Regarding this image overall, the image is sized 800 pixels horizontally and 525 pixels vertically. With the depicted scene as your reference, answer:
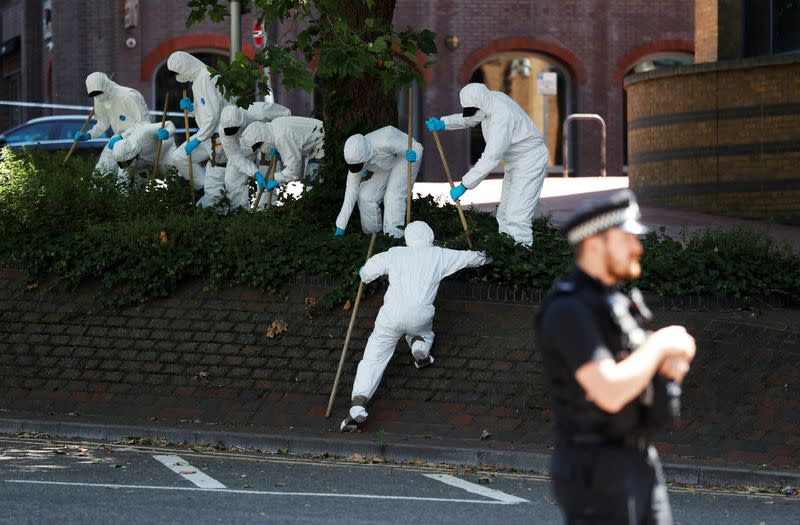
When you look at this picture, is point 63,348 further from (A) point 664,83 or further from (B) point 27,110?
(B) point 27,110

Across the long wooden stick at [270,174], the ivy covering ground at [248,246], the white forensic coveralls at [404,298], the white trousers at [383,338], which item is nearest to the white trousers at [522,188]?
the ivy covering ground at [248,246]

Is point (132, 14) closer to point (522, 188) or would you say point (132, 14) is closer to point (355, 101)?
point (355, 101)

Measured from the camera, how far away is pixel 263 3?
1423 centimetres

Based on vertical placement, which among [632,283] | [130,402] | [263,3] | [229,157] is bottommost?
[130,402]

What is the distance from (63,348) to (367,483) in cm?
510

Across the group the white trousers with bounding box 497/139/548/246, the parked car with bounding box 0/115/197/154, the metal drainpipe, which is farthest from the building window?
the parked car with bounding box 0/115/197/154

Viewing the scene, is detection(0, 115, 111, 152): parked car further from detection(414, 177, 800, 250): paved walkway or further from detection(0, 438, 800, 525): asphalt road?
A: detection(0, 438, 800, 525): asphalt road

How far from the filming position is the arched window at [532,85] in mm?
32875

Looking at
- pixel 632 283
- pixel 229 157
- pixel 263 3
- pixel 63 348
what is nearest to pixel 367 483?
pixel 632 283

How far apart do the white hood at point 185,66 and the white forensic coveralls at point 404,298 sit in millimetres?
5147

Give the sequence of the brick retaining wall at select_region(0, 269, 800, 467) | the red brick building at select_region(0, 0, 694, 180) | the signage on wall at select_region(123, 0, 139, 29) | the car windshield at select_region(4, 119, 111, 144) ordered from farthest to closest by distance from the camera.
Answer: the red brick building at select_region(0, 0, 694, 180) → the signage on wall at select_region(123, 0, 139, 29) → the car windshield at select_region(4, 119, 111, 144) → the brick retaining wall at select_region(0, 269, 800, 467)

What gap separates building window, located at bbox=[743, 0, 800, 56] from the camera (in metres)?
19.8

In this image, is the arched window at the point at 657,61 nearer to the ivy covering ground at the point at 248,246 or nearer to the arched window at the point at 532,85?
the arched window at the point at 532,85

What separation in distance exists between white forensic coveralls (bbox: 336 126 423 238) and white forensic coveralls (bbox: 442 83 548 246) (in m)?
0.68
